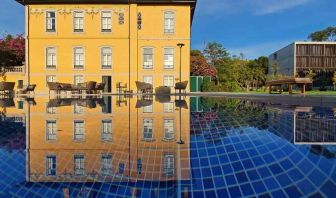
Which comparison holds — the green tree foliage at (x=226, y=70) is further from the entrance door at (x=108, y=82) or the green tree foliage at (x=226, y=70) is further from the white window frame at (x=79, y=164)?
the white window frame at (x=79, y=164)

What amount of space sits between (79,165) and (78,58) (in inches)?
927

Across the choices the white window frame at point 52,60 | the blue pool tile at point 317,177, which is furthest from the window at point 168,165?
the white window frame at point 52,60

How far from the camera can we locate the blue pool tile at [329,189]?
1.59 meters

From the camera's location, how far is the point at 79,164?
2.08m

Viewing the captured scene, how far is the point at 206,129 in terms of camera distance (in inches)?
137

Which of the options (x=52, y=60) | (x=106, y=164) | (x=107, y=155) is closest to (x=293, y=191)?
(x=106, y=164)

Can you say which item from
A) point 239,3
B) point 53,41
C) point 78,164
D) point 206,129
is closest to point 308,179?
point 78,164

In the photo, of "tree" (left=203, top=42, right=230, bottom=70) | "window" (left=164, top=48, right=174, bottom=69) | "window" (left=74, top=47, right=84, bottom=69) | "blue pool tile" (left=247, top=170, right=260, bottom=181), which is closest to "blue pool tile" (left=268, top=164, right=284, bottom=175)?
"blue pool tile" (left=247, top=170, right=260, bottom=181)

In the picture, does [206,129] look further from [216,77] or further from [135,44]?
[216,77]

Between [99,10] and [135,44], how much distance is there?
394cm

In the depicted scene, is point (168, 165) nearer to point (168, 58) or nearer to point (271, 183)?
point (271, 183)

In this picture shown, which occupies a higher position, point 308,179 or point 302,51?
point 302,51

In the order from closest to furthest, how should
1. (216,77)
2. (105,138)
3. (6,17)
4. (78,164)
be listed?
(78,164) < (105,138) < (6,17) < (216,77)

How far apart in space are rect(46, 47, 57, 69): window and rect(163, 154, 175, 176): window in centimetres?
2406
